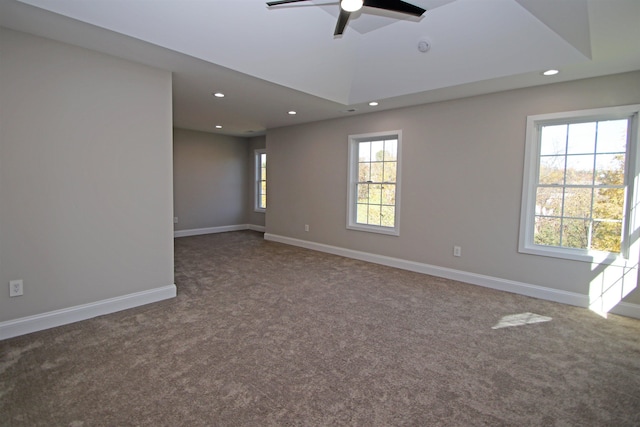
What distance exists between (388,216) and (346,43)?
8.40 feet

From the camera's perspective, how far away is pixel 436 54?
3420 millimetres

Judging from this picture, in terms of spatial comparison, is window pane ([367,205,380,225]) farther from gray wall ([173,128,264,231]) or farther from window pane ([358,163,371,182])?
gray wall ([173,128,264,231])

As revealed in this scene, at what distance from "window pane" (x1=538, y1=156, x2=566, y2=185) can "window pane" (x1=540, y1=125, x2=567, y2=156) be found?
0.07 metres

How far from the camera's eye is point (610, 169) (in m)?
3.29

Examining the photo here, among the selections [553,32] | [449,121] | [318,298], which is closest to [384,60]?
[449,121]

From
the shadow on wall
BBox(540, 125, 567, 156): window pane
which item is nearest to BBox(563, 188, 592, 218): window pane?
the shadow on wall

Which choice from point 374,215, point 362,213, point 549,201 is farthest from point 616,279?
point 362,213

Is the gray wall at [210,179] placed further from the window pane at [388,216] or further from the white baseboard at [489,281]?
the window pane at [388,216]

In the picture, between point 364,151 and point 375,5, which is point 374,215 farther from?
point 375,5

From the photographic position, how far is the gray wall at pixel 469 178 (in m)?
3.44

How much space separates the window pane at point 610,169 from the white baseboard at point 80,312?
477cm

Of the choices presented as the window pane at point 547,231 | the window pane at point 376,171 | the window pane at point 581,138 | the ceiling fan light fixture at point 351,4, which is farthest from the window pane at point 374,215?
the ceiling fan light fixture at point 351,4

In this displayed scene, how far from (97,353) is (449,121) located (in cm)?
449

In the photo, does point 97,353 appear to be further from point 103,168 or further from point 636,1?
point 636,1
